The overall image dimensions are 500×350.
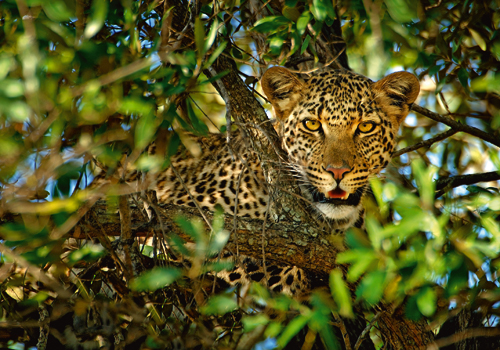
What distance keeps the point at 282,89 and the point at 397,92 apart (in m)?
1.10

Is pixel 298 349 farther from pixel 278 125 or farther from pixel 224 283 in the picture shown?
pixel 278 125

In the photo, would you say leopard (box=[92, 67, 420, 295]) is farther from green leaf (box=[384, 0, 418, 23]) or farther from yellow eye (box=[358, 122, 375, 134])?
green leaf (box=[384, 0, 418, 23])

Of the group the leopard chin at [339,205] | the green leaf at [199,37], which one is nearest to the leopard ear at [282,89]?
the leopard chin at [339,205]

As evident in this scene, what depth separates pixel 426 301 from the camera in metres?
2.10

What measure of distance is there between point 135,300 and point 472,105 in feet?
18.3

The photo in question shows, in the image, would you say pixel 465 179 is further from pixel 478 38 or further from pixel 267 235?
pixel 267 235

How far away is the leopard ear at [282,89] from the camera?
4793 mm

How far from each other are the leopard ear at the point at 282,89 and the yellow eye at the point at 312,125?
1.07ft

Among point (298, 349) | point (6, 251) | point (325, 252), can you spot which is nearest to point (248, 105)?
point (325, 252)

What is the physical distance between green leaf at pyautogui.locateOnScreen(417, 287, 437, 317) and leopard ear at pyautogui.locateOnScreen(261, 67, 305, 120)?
9.78 feet

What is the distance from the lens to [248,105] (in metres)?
4.06

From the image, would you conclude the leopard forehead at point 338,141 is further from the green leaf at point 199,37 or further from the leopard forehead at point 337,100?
the green leaf at point 199,37

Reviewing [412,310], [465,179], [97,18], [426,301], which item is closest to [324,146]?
[465,179]

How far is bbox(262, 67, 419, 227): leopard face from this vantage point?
174 inches
